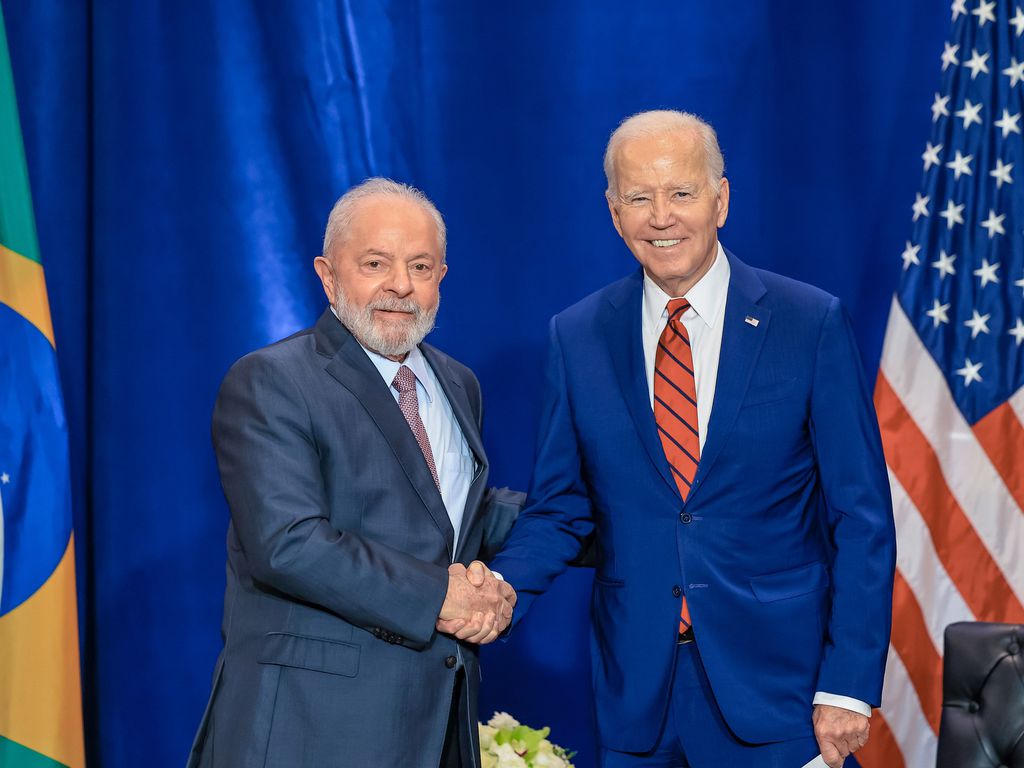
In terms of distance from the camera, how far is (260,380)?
2.39m


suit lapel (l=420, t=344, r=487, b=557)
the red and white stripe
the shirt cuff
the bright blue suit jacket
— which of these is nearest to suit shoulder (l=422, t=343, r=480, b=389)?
suit lapel (l=420, t=344, r=487, b=557)

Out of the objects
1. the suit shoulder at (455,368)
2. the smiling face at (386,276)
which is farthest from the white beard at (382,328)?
the suit shoulder at (455,368)

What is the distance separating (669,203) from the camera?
8.09ft

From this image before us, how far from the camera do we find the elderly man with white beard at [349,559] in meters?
2.32

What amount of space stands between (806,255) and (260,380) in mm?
2245

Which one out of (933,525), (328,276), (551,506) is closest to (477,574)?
A: (551,506)

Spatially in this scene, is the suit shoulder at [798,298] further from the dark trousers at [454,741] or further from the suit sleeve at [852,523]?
the dark trousers at [454,741]

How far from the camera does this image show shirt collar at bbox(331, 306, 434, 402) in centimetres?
259

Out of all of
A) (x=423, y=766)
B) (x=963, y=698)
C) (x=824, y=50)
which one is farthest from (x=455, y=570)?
(x=824, y=50)

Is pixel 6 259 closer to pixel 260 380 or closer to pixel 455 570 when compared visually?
pixel 260 380

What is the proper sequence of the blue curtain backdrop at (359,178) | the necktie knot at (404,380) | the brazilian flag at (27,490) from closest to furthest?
the necktie knot at (404,380) → the brazilian flag at (27,490) → the blue curtain backdrop at (359,178)

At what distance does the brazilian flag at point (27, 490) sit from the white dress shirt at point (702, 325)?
1.65m

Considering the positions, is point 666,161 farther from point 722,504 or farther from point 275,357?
point 275,357

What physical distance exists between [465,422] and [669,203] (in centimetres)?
65
